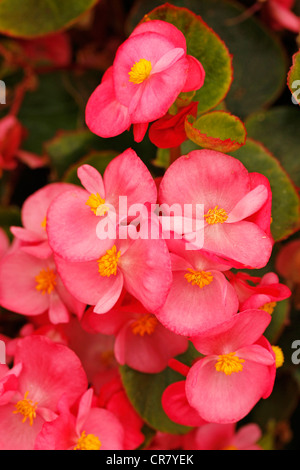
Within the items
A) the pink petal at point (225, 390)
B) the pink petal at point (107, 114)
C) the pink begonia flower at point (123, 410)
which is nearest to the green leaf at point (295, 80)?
the pink petal at point (107, 114)

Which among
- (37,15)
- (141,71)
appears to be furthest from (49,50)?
(141,71)

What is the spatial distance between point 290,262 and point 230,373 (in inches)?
10.1

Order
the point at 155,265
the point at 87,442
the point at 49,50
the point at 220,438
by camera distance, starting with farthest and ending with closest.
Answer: the point at 49,50, the point at 220,438, the point at 87,442, the point at 155,265

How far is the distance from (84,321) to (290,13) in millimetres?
594

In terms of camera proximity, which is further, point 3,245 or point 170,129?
point 3,245

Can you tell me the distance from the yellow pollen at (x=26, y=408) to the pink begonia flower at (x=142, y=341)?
0.35 feet

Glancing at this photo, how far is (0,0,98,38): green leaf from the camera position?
0.79 m

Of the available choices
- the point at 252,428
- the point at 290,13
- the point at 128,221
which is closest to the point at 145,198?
the point at 128,221

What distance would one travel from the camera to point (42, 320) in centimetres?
70

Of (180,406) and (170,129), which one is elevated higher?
(170,129)

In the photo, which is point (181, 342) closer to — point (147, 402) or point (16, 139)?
point (147, 402)

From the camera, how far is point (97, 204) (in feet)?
1.76

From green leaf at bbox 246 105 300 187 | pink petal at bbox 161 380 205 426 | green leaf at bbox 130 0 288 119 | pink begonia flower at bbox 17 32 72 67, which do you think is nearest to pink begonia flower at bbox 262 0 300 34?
green leaf at bbox 130 0 288 119

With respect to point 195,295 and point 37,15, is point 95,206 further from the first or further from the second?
point 37,15
